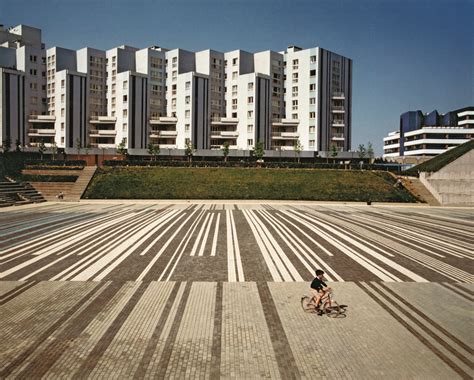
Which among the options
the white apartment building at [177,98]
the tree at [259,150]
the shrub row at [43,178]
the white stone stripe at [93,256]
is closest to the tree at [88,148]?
the white apartment building at [177,98]

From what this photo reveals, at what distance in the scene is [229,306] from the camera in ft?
38.5

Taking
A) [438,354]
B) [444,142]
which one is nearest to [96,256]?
[438,354]

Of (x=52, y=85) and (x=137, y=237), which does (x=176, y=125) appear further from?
(x=137, y=237)

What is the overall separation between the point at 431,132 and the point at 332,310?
11097cm

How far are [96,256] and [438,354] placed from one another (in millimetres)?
14767

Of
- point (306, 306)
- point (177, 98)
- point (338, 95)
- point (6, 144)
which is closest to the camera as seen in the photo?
point (306, 306)

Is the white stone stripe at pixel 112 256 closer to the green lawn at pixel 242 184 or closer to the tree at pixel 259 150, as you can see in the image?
the green lawn at pixel 242 184

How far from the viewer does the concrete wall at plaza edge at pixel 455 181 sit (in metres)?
50.4

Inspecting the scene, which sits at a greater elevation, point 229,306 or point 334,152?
point 334,152

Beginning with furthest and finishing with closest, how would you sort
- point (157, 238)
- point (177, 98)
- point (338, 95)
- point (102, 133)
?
point (338, 95), point (177, 98), point (102, 133), point (157, 238)

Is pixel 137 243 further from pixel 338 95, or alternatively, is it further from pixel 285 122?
pixel 338 95

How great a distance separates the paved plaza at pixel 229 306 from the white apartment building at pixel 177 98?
194 feet

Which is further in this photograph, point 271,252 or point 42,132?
point 42,132

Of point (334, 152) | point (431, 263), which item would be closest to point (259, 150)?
point (334, 152)
